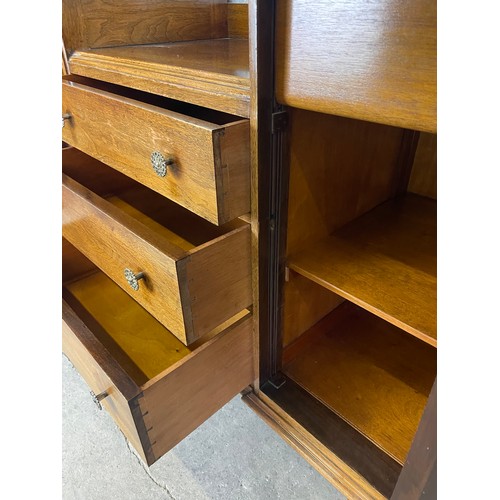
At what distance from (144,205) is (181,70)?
44 centimetres

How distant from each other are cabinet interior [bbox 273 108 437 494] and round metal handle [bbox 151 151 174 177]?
0.54ft

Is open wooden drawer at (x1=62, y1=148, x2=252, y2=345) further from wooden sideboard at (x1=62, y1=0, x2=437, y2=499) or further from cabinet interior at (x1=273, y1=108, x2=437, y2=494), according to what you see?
cabinet interior at (x1=273, y1=108, x2=437, y2=494)

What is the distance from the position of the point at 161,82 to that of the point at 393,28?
34cm

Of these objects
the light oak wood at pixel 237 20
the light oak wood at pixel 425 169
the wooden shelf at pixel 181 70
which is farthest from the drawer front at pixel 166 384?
the light oak wood at pixel 237 20

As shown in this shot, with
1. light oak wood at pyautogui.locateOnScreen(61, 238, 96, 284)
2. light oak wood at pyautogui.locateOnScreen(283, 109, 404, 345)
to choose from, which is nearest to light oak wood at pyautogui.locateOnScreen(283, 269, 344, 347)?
light oak wood at pyautogui.locateOnScreen(283, 109, 404, 345)

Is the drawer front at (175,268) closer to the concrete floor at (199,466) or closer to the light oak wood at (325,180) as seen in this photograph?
the light oak wood at (325,180)

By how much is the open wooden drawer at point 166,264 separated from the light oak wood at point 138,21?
272mm

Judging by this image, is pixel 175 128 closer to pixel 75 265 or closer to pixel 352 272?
pixel 352 272

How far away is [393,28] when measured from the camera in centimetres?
34

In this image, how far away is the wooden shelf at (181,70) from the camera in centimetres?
49

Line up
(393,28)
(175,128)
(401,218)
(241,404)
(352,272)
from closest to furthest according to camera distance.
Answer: (393,28) < (175,128) < (352,272) < (401,218) < (241,404)

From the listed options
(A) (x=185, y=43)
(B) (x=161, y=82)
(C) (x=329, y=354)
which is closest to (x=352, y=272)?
(C) (x=329, y=354)

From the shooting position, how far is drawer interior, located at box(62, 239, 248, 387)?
74 centimetres

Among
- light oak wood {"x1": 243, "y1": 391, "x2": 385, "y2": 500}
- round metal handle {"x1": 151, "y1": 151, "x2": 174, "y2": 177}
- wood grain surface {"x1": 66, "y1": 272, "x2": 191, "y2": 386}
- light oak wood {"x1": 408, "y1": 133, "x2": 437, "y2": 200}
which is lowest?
light oak wood {"x1": 243, "y1": 391, "x2": 385, "y2": 500}
